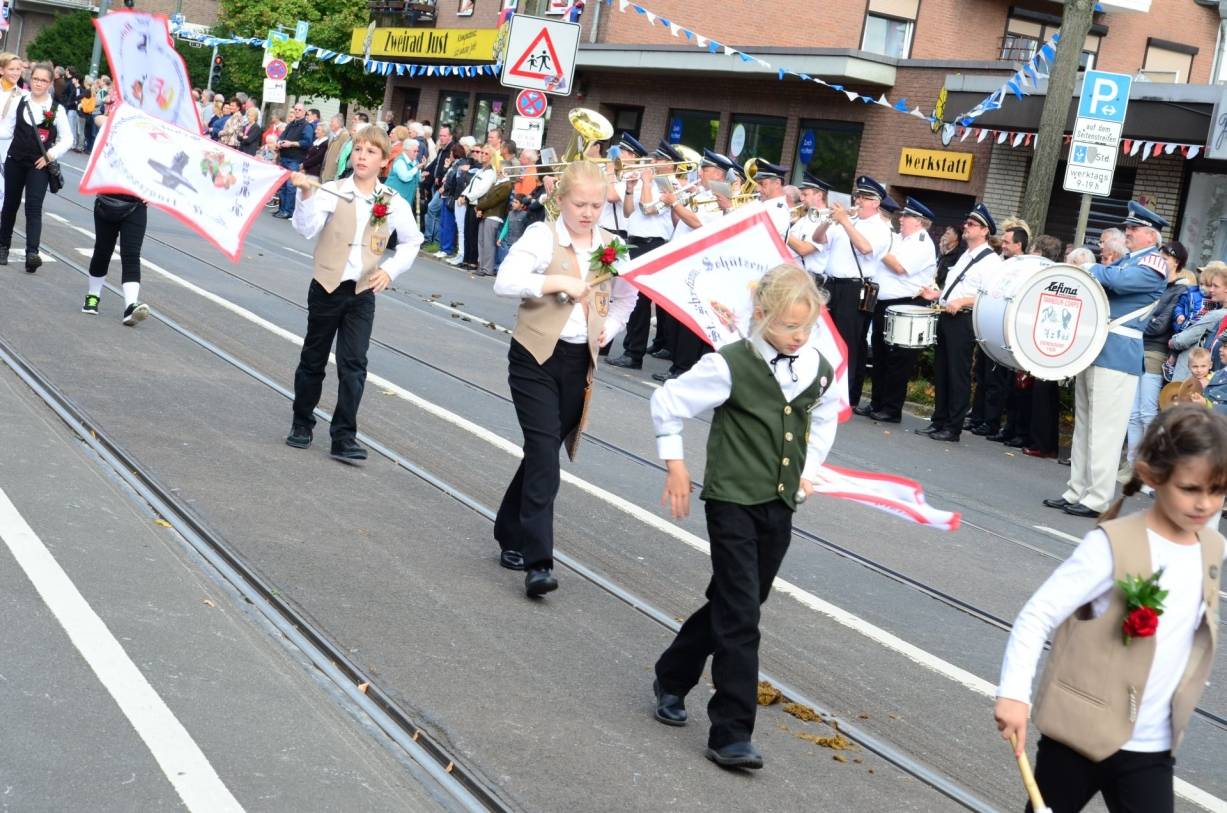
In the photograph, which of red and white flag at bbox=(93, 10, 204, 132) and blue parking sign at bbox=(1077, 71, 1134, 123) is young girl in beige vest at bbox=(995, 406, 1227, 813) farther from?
blue parking sign at bbox=(1077, 71, 1134, 123)

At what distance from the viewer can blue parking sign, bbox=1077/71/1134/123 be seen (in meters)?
14.3

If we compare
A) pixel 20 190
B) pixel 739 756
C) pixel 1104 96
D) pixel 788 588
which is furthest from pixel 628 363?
pixel 739 756

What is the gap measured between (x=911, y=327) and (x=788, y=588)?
7.11 m

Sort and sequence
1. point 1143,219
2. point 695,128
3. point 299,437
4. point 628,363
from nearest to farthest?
point 299,437 < point 1143,219 < point 628,363 < point 695,128

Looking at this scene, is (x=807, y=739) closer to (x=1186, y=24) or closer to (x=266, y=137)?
(x=266, y=137)

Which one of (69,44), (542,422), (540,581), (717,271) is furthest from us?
(69,44)

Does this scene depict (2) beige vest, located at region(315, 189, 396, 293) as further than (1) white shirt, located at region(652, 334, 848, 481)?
Yes

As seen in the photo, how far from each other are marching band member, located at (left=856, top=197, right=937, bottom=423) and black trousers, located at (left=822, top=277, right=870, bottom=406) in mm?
162

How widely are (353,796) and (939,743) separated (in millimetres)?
2315

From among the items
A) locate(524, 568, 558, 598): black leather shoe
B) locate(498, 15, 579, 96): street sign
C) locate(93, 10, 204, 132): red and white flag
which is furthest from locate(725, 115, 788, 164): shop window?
locate(524, 568, 558, 598): black leather shoe

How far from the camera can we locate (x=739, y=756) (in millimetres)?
5422

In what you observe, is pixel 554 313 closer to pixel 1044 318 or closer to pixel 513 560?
pixel 513 560

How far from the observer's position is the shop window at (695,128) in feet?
109

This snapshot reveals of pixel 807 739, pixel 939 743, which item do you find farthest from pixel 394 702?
pixel 939 743
